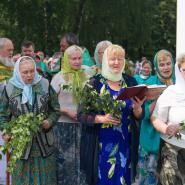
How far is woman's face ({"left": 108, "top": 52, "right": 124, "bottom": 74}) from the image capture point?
18.7 feet

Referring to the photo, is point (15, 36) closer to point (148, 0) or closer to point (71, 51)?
point (148, 0)

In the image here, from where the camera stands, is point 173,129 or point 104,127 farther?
point 104,127

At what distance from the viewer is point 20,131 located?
556 cm

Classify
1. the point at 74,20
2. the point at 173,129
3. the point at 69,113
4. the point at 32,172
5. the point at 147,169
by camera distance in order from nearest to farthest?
the point at 173,129 < the point at 32,172 < the point at 147,169 < the point at 69,113 < the point at 74,20

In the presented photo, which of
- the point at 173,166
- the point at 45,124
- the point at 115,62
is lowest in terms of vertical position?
the point at 173,166

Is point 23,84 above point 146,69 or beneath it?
→ beneath

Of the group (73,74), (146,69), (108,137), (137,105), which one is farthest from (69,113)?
(146,69)

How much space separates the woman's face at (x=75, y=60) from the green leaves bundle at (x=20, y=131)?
4.71 feet

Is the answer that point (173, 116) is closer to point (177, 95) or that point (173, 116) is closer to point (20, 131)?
point (177, 95)

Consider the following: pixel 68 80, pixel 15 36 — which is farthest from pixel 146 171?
pixel 15 36

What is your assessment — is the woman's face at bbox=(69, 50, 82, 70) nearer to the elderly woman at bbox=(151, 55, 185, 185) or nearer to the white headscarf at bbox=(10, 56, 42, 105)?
the white headscarf at bbox=(10, 56, 42, 105)

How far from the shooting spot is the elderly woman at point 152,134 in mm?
5941

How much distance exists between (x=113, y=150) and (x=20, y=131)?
3.13ft

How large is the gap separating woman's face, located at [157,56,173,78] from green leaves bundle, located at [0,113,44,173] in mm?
1561
